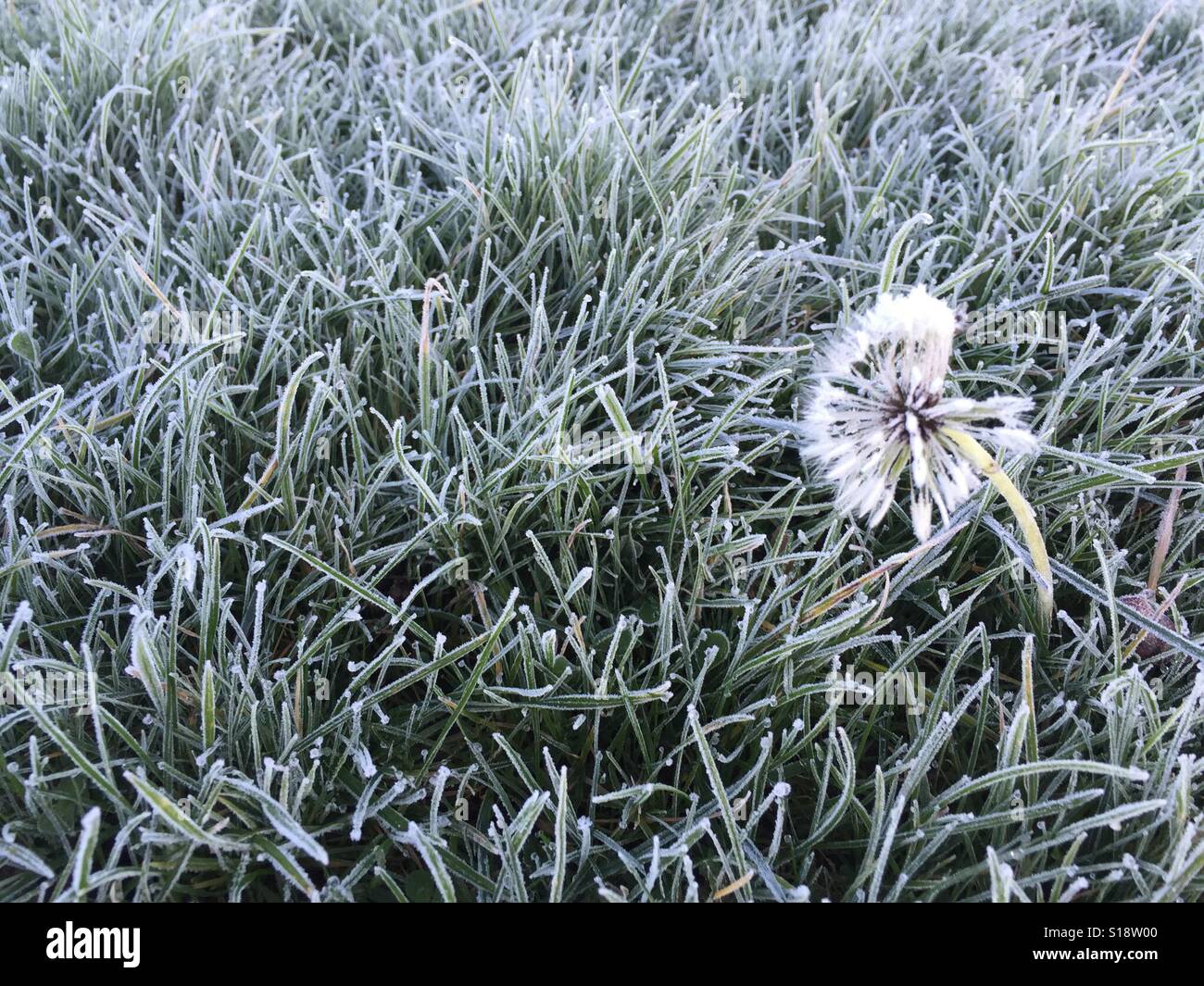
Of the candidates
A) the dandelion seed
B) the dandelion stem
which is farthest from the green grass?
the dandelion seed

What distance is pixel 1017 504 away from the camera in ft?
3.10

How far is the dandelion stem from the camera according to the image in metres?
0.87

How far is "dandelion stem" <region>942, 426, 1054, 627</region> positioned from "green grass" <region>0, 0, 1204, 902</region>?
5cm

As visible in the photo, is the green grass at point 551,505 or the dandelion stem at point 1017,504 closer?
the dandelion stem at point 1017,504

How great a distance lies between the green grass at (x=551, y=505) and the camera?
102cm

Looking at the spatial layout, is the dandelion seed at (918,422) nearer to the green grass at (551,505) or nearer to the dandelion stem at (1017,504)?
the dandelion stem at (1017,504)

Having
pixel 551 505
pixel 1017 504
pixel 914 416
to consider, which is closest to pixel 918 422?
pixel 914 416

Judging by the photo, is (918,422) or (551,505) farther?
(551,505)

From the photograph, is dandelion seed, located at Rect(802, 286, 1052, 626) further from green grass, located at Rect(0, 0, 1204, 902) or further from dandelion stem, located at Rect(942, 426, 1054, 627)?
green grass, located at Rect(0, 0, 1204, 902)

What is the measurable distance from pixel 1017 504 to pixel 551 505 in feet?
1.85

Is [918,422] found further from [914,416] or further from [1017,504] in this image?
[1017,504]

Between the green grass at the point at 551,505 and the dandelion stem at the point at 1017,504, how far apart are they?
0.05m

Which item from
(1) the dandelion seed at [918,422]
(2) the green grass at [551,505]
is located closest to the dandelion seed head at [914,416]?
(1) the dandelion seed at [918,422]
